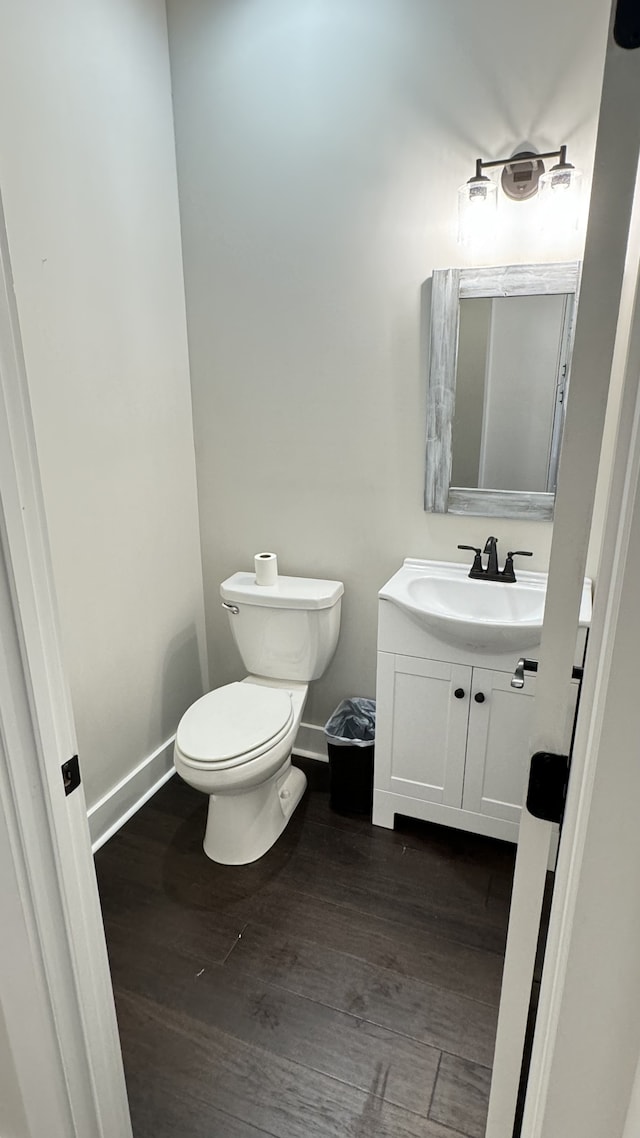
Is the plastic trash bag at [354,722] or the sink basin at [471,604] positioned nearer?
the sink basin at [471,604]

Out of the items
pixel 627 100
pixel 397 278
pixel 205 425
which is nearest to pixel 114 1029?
pixel 627 100

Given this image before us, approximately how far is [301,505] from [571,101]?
1428 millimetres

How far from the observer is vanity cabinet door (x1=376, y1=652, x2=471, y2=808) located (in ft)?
6.29

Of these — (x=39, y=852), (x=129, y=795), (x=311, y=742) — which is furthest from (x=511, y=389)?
(x=129, y=795)

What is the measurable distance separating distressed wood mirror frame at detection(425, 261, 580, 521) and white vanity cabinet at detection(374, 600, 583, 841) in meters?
0.47

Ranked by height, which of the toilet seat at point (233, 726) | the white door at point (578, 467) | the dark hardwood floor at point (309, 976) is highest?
the white door at point (578, 467)

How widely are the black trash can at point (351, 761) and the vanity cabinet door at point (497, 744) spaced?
359 millimetres

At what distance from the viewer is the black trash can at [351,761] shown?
7.10 ft

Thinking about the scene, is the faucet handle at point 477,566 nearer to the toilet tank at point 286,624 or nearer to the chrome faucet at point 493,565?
the chrome faucet at point 493,565

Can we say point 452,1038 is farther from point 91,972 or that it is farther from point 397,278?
point 397,278

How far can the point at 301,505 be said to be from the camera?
231 centimetres

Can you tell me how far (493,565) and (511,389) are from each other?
559mm

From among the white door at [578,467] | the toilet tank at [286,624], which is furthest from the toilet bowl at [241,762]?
the white door at [578,467]

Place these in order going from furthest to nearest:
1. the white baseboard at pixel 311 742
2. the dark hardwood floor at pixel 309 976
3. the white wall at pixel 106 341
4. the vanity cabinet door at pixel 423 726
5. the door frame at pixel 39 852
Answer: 1. the white baseboard at pixel 311 742
2. the vanity cabinet door at pixel 423 726
3. the white wall at pixel 106 341
4. the dark hardwood floor at pixel 309 976
5. the door frame at pixel 39 852
